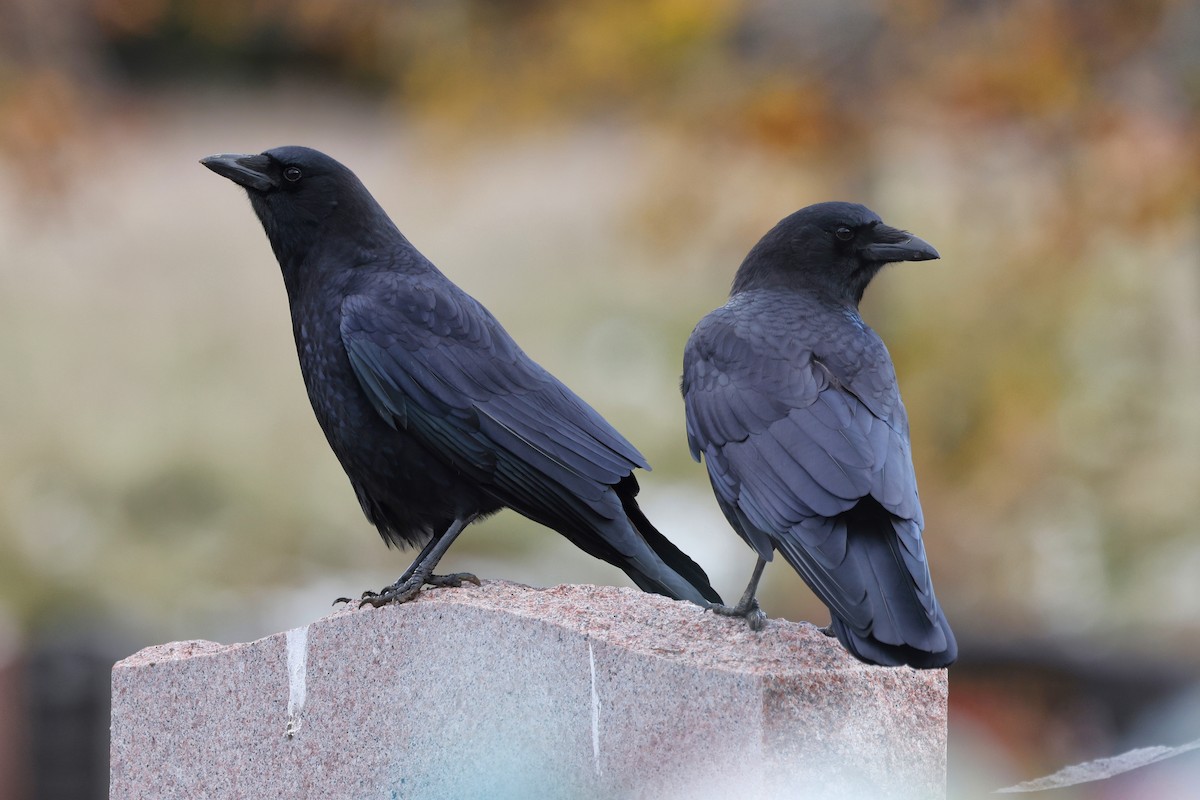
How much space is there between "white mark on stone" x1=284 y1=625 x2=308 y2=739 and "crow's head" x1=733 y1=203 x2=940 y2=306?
1.29m

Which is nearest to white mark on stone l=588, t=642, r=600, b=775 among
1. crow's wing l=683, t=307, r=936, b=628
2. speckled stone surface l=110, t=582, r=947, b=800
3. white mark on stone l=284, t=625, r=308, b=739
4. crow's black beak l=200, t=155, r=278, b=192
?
speckled stone surface l=110, t=582, r=947, b=800

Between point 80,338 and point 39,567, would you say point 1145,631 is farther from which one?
point 80,338

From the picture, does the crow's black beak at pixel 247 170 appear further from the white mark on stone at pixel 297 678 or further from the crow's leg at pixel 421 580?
the white mark on stone at pixel 297 678

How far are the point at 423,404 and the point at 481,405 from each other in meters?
0.13

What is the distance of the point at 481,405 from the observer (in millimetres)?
3775

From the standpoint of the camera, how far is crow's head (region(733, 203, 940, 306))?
373 cm

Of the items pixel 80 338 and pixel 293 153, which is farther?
pixel 80 338

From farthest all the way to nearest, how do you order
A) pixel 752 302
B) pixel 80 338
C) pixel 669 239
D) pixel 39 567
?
pixel 80 338
pixel 39 567
pixel 669 239
pixel 752 302

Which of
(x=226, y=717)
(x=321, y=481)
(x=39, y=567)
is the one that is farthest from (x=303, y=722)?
(x=321, y=481)

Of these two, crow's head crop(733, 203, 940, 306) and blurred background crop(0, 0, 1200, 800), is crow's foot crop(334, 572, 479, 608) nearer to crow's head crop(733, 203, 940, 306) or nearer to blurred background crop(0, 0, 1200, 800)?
crow's head crop(733, 203, 940, 306)

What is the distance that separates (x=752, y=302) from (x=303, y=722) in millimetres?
1351

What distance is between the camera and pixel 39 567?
39.2ft

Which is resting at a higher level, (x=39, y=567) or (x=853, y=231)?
(x=39, y=567)

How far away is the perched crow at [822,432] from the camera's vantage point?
2.87 metres
